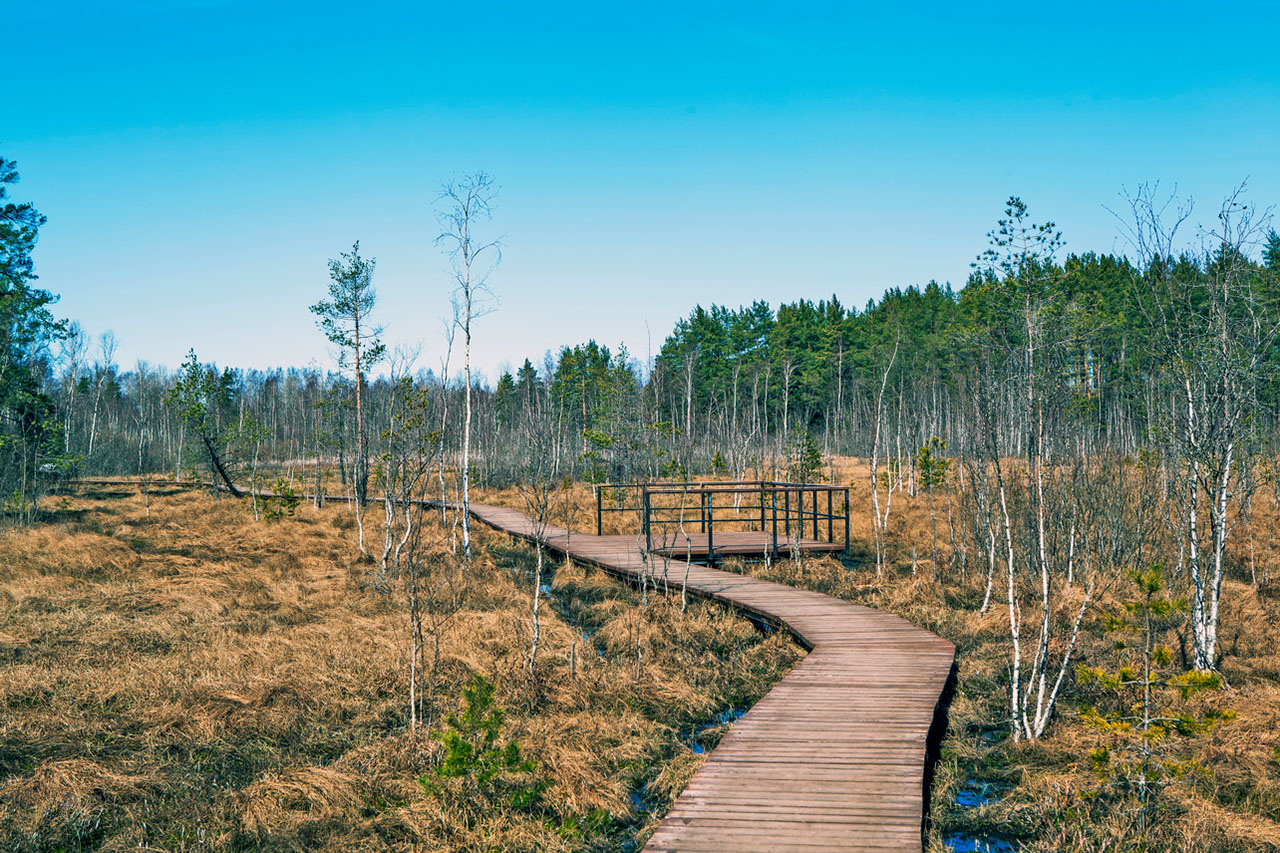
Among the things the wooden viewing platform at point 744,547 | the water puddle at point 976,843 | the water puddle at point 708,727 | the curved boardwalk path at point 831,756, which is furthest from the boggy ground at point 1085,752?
the wooden viewing platform at point 744,547

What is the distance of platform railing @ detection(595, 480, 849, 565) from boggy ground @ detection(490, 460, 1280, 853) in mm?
2160

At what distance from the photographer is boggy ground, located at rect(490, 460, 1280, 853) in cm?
488

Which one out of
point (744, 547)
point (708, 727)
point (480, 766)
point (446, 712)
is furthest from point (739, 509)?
point (480, 766)

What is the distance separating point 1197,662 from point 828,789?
18.4 ft

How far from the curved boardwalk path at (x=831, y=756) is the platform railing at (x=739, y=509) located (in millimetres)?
4694

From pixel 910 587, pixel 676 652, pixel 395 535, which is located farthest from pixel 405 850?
pixel 395 535

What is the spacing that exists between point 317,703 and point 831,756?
16.6 feet

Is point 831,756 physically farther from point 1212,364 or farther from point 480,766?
point 1212,364

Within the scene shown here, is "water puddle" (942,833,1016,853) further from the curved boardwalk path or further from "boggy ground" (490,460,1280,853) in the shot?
the curved boardwalk path

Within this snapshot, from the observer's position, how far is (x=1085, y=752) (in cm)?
614

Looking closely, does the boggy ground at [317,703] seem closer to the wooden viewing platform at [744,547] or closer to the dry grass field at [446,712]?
the dry grass field at [446,712]

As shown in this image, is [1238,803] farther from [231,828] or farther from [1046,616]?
[231,828]

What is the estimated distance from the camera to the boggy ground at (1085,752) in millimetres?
4879

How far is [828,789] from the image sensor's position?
16.0 ft
